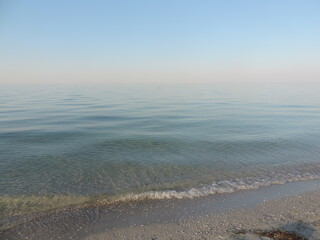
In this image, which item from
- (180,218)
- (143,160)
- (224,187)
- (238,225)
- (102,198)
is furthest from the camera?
(143,160)

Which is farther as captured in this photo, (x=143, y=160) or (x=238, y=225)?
(x=143, y=160)

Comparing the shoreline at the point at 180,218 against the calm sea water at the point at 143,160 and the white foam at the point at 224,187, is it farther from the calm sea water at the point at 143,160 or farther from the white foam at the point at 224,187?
the calm sea water at the point at 143,160

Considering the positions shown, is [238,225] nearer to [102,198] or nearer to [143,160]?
[102,198]

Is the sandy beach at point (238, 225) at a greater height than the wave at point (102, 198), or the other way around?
the sandy beach at point (238, 225)

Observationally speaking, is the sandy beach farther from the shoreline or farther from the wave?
the wave

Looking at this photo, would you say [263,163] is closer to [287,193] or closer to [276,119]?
[287,193]

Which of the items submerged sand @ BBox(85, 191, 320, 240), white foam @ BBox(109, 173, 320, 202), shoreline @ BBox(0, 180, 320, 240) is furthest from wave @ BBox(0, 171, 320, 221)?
submerged sand @ BBox(85, 191, 320, 240)

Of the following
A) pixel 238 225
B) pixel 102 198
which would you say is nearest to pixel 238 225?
pixel 238 225

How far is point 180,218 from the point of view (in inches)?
229

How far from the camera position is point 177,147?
1301cm

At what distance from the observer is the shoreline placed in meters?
5.23

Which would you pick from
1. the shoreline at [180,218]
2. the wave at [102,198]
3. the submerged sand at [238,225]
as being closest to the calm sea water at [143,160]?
the wave at [102,198]

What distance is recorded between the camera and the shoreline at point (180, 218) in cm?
523

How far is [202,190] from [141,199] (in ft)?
6.44
